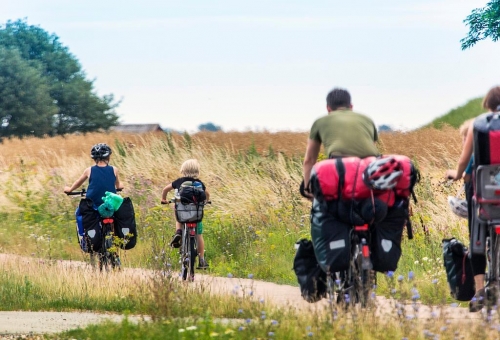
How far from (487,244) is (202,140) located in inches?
761

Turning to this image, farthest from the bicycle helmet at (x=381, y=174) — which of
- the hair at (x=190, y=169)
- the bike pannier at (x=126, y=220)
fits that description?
the bike pannier at (x=126, y=220)

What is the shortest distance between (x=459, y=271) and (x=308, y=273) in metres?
1.25

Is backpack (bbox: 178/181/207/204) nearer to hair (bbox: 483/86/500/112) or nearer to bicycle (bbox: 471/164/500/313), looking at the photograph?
bicycle (bbox: 471/164/500/313)

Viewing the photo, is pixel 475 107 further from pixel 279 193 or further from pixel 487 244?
pixel 487 244

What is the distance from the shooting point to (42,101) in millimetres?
73250

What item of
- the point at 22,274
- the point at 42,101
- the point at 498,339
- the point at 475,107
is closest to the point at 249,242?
the point at 22,274

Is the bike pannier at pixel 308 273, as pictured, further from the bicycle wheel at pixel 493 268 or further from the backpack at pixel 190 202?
the backpack at pixel 190 202

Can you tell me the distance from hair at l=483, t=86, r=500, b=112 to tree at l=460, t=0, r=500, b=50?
3770 cm

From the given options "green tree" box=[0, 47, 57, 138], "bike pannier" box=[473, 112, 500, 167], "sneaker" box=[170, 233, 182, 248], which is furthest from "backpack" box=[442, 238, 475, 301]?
"green tree" box=[0, 47, 57, 138]

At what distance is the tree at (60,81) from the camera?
7800 cm

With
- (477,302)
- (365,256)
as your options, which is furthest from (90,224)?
(477,302)

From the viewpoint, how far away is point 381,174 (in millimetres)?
7273

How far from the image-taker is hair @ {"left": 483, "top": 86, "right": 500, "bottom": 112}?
25.0 ft

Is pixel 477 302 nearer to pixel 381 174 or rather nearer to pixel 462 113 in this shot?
pixel 381 174
